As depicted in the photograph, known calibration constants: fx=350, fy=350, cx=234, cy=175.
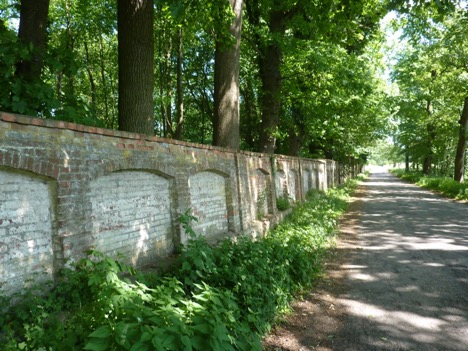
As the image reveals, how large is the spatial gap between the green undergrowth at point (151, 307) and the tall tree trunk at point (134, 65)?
2.49 m

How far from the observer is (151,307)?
3344 millimetres

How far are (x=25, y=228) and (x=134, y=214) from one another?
1666mm

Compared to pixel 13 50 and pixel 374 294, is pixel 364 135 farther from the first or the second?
pixel 13 50

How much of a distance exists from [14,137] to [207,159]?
13.1 feet

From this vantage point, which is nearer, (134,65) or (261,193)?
(134,65)

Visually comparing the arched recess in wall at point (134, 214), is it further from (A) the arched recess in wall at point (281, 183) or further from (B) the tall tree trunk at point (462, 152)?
(B) the tall tree trunk at point (462, 152)

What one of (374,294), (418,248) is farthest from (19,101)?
(418,248)

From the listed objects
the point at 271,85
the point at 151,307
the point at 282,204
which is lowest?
the point at 151,307

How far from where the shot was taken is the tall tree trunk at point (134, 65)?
6.55 meters

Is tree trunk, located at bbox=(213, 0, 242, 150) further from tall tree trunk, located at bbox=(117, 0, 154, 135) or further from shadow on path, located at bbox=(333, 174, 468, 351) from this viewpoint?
shadow on path, located at bbox=(333, 174, 468, 351)

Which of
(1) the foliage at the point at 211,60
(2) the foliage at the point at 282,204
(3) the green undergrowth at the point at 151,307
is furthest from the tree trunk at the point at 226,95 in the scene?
(3) the green undergrowth at the point at 151,307

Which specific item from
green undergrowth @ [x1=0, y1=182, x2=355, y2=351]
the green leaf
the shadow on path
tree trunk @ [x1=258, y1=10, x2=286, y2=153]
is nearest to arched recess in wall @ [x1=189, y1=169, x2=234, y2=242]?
green undergrowth @ [x1=0, y1=182, x2=355, y2=351]

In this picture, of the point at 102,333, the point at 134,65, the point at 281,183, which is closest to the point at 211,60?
the point at 281,183

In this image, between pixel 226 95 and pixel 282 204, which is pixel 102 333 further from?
pixel 282 204
